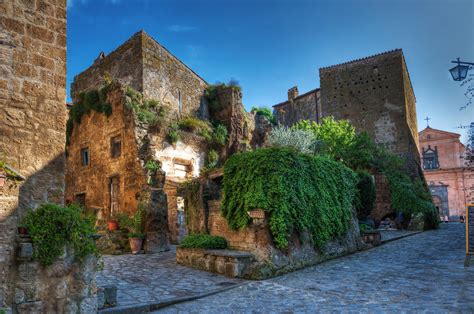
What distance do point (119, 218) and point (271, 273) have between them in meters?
7.26

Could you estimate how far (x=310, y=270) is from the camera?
325 inches

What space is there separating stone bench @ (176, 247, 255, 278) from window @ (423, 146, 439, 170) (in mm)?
39978

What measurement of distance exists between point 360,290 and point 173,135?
1108cm

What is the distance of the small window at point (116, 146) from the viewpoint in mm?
14953

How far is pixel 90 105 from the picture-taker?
16375 millimetres

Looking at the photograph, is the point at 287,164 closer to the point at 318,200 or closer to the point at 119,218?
the point at 318,200

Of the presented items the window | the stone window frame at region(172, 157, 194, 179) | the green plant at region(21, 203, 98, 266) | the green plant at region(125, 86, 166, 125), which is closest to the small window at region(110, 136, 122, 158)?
the green plant at region(125, 86, 166, 125)

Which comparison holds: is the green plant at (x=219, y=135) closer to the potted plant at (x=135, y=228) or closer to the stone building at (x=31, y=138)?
the potted plant at (x=135, y=228)

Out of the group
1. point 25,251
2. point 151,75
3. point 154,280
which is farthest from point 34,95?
point 151,75

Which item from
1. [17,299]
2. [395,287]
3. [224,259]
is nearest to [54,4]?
[17,299]

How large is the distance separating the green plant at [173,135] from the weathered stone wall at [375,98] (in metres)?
16.1

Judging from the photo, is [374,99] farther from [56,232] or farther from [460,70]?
[56,232]

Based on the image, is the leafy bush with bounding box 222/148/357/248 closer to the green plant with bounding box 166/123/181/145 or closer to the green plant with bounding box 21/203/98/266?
the green plant with bounding box 21/203/98/266

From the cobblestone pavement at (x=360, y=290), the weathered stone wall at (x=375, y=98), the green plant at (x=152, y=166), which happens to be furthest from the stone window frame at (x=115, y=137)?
the weathered stone wall at (x=375, y=98)
